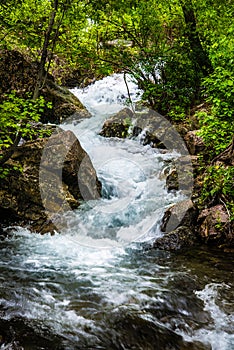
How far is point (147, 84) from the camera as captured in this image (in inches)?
392

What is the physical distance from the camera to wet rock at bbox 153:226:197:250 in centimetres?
538

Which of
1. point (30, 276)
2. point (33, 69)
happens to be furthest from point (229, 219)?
point (33, 69)

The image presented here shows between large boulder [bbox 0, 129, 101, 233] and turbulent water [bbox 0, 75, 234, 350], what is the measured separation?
0.32 m

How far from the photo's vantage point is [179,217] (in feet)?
18.7

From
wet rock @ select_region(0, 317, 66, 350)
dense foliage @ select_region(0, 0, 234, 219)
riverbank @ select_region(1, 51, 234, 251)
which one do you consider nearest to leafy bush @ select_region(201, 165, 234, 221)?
riverbank @ select_region(1, 51, 234, 251)

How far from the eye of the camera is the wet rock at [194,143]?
793 centimetres

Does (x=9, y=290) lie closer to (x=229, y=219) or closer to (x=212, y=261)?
(x=212, y=261)

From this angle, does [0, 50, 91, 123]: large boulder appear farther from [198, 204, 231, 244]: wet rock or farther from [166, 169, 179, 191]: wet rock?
[198, 204, 231, 244]: wet rock

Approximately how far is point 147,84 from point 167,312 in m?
8.11

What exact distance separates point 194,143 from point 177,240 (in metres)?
3.62

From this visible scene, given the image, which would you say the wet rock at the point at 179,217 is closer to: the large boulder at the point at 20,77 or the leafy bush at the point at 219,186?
the leafy bush at the point at 219,186

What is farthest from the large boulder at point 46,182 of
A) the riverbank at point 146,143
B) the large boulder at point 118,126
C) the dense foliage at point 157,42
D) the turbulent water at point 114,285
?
the large boulder at point 118,126

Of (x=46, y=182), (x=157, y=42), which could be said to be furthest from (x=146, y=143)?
(x=46, y=182)

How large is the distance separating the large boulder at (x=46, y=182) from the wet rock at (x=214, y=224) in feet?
9.03
